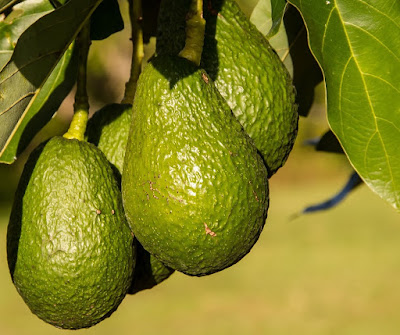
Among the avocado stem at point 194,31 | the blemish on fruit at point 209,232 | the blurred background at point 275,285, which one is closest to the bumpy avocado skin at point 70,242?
the blemish on fruit at point 209,232

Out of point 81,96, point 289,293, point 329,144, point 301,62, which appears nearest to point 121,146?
point 81,96

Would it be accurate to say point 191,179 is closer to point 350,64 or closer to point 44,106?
point 350,64

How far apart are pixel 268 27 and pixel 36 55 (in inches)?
22.5

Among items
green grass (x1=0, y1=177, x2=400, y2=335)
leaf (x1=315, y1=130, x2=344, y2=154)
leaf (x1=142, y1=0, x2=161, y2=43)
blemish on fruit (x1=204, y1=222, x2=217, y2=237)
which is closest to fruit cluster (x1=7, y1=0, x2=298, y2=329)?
blemish on fruit (x1=204, y1=222, x2=217, y2=237)

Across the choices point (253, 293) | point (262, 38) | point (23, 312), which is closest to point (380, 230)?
point (253, 293)

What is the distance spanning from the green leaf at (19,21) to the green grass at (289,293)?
796 cm

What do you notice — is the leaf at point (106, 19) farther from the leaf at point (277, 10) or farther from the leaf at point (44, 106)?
the leaf at point (277, 10)

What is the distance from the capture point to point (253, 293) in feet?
36.9

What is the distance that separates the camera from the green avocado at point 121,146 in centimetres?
169

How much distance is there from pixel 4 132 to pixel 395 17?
2.95ft

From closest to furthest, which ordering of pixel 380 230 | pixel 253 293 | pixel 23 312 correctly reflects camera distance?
pixel 23 312 < pixel 253 293 < pixel 380 230

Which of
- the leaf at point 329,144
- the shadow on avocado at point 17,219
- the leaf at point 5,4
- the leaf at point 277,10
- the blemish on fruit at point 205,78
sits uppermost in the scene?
the leaf at point 5,4

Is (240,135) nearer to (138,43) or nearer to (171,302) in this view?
(138,43)

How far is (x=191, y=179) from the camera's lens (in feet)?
4.81
